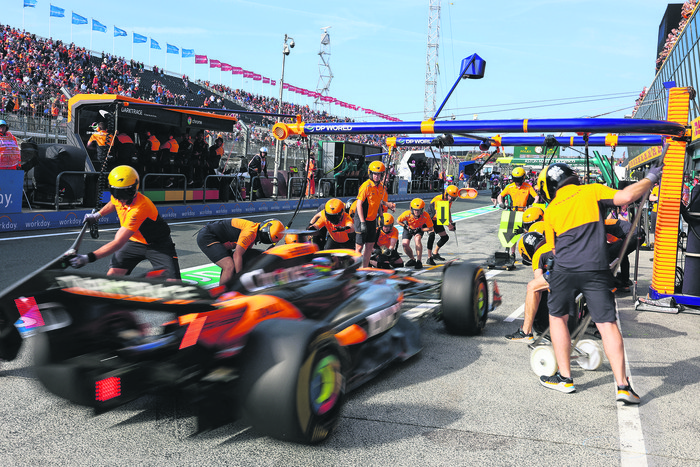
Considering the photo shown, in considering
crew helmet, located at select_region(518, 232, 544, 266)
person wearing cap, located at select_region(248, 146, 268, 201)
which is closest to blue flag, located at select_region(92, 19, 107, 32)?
person wearing cap, located at select_region(248, 146, 268, 201)

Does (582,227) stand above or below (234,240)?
above

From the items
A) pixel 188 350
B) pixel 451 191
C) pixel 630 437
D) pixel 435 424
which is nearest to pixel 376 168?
pixel 451 191

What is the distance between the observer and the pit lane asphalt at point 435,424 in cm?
322

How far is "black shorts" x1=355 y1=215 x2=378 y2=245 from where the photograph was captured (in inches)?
339

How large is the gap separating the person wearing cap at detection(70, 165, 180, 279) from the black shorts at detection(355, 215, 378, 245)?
342cm

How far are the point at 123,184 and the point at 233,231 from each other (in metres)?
1.60

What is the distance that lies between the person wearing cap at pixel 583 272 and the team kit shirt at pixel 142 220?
139 inches

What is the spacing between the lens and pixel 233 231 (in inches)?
260

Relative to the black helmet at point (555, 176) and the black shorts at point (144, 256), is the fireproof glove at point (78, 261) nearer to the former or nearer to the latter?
the black shorts at point (144, 256)

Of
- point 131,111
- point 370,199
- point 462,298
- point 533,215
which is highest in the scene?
point 131,111

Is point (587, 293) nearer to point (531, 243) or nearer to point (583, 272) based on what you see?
point (583, 272)

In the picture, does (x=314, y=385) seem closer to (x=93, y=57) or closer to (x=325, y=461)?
(x=325, y=461)

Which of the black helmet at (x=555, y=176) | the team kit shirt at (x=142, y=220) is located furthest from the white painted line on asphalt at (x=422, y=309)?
the team kit shirt at (x=142, y=220)

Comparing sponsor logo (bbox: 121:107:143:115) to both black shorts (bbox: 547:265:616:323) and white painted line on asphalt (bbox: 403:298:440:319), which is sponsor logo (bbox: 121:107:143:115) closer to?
white painted line on asphalt (bbox: 403:298:440:319)
